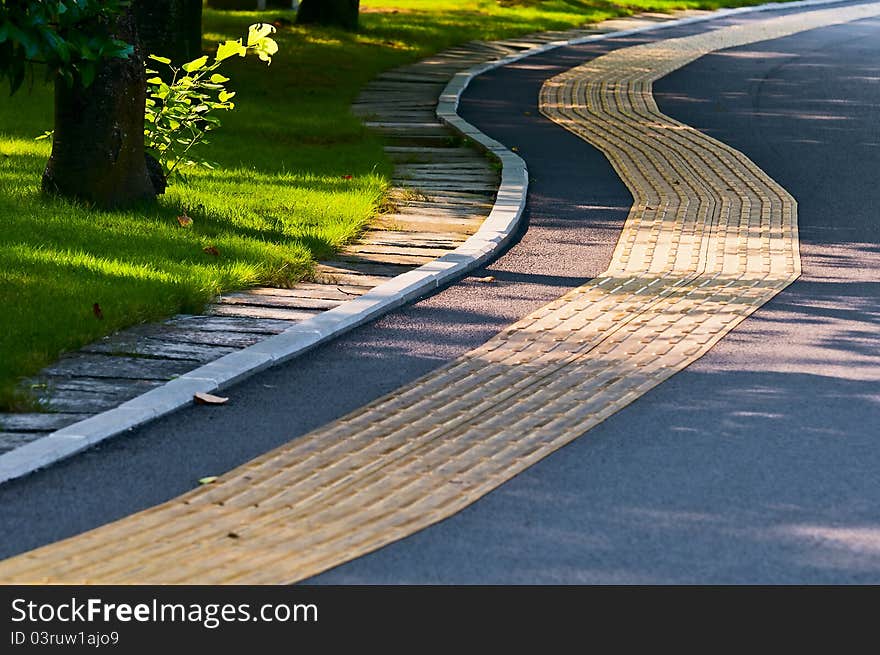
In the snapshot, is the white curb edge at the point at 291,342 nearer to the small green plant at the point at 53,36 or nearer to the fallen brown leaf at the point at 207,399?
the fallen brown leaf at the point at 207,399

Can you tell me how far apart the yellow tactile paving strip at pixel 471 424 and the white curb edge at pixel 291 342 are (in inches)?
26.4

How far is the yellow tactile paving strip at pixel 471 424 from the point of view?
5141 mm

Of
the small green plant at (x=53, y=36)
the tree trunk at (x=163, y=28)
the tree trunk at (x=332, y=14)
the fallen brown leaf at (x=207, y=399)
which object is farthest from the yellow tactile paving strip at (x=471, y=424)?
the tree trunk at (x=332, y=14)

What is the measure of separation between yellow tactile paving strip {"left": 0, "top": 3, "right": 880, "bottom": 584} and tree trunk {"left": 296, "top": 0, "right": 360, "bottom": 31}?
1460 cm

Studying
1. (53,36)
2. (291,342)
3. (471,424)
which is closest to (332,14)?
(291,342)

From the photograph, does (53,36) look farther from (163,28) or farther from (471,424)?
(163,28)

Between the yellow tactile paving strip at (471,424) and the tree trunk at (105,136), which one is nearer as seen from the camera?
the yellow tactile paving strip at (471,424)

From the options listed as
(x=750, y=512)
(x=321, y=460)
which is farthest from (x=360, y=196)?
(x=750, y=512)

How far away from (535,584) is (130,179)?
671 cm

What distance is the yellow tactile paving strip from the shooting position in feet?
16.9

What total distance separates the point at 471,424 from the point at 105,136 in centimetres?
495

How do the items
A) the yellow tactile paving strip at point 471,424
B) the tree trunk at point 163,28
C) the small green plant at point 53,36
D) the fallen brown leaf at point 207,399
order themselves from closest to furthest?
the yellow tactile paving strip at point 471,424
the fallen brown leaf at point 207,399
the small green plant at point 53,36
the tree trunk at point 163,28

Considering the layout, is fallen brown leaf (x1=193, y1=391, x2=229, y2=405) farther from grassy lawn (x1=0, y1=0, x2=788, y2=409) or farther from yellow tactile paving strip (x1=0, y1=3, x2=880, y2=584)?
grassy lawn (x1=0, y1=0, x2=788, y2=409)
